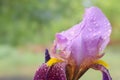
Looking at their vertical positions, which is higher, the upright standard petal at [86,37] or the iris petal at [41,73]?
the upright standard petal at [86,37]

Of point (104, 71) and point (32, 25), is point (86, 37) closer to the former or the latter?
point (104, 71)

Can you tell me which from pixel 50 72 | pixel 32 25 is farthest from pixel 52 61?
pixel 32 25

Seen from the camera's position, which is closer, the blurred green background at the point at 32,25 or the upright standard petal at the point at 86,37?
the upright standard petal at the point at 86,37

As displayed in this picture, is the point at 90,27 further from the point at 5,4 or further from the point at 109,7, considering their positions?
the point at 109,7

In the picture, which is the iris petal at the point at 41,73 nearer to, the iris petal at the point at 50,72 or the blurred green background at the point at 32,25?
the iris petal at the point at 50,72

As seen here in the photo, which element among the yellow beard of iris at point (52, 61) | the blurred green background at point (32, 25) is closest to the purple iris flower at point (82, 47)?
the yellow beard of iris at point (52, 61)

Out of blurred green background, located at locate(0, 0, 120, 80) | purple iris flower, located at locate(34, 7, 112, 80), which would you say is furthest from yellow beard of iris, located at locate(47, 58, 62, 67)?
blurred green background, located at locate(0, 0, 120, 80)
